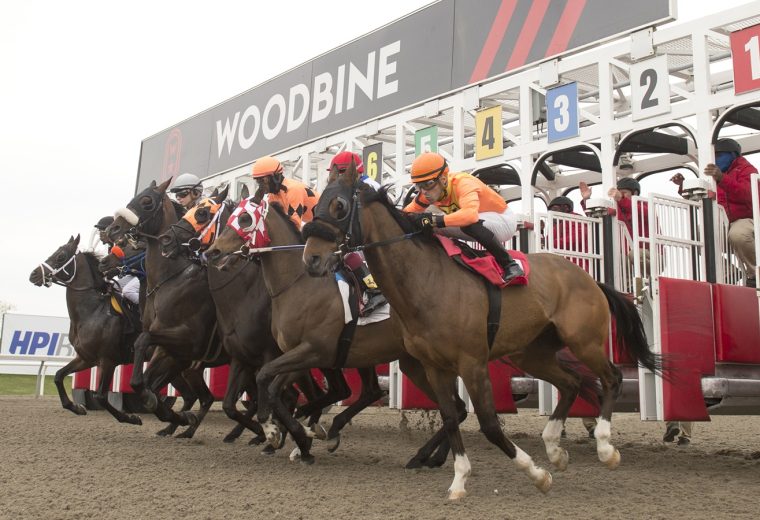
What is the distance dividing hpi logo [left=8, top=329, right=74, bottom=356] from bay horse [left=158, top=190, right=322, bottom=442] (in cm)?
1265

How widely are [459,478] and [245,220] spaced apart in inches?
98.7

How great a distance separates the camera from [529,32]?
8023 mm

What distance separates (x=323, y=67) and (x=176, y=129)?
4.63 m

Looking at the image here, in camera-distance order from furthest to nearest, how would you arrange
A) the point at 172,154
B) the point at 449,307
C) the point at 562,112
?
the point at 172,154
the point at 562,112
the point at 449,307

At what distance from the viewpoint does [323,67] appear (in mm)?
11031

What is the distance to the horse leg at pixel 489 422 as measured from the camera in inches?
173

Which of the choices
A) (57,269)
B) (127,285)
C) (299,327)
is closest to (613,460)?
(299,327)

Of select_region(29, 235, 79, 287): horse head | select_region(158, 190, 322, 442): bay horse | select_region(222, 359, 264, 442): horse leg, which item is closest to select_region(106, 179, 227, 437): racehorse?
select_region(158, 190, 322, 442): bay horse

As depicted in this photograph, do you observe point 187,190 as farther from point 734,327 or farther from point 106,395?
point 734,327

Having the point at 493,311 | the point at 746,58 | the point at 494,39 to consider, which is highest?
the point at 494,39

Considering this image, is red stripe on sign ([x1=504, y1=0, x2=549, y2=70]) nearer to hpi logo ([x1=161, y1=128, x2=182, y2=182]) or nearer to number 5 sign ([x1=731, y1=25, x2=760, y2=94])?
number 5 sign ([x1=731, y1=25, x2=760, y2=94])

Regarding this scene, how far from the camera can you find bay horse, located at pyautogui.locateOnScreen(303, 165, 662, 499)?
4.45 meters

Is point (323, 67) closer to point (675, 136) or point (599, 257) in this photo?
point (675, 136)

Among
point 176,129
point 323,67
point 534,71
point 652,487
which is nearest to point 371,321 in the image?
point 652,487
